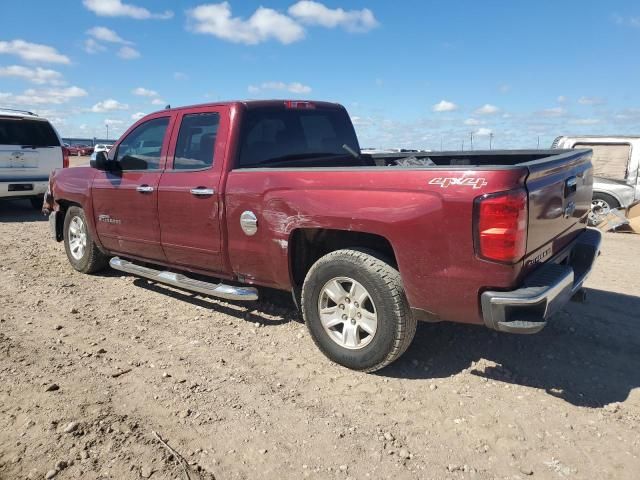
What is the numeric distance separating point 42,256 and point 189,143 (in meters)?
3.86

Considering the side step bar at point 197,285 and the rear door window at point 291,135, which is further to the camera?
the rear door window at point 291,135

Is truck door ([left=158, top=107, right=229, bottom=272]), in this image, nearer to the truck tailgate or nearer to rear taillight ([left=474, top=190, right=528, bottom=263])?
rear taillight ([left=474, top=190, right=528, bottom=263])

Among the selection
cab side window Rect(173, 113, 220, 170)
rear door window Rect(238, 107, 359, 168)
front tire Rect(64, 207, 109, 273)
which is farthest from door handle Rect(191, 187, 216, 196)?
front tire Rect(64, 207, 109, 273)

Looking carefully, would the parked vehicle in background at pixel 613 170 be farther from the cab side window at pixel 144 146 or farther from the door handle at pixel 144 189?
the door handle at pixel 144 189

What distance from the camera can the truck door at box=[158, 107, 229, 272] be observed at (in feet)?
14.2

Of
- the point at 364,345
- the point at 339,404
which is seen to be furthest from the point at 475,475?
the point at 364,345

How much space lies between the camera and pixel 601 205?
1065cm

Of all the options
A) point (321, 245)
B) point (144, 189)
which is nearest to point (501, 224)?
point (321, 245)

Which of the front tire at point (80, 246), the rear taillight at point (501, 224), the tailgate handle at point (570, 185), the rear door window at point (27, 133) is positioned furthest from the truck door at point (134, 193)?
the rear door window at point (27, 133)

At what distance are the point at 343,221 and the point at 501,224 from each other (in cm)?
105

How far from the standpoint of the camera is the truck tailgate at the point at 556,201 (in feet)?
9.97

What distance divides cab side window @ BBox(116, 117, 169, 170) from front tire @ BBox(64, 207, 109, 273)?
1.10 m

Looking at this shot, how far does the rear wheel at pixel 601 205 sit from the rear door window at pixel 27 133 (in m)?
11.3

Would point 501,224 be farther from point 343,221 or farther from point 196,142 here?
point 196,142
